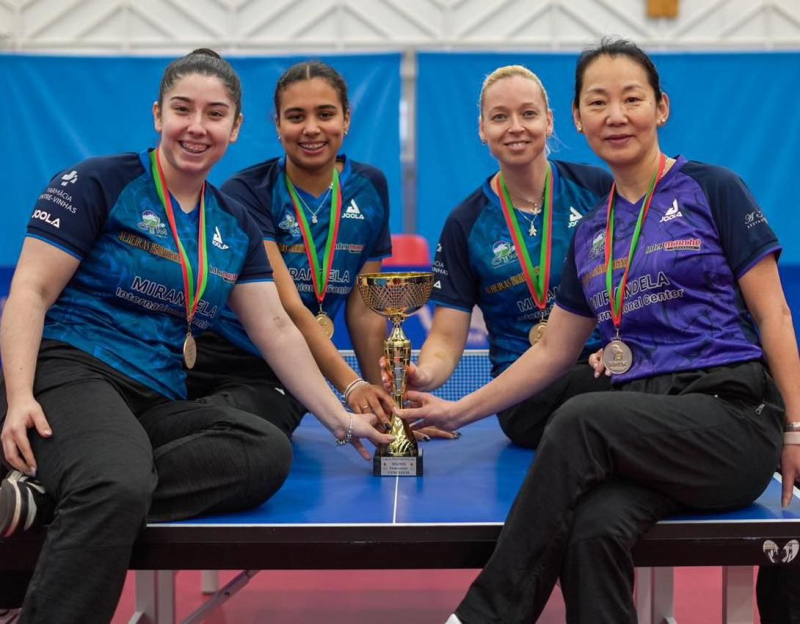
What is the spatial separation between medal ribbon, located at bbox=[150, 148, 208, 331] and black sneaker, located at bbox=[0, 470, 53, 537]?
0.62 metres

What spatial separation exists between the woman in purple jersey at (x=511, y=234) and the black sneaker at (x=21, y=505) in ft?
4.18

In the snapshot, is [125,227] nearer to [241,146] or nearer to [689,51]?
[241,146]

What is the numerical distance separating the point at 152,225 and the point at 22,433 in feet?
2.04

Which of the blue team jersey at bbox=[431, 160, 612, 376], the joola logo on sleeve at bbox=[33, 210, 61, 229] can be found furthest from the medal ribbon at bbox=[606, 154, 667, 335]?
the joola logo on sleeve at bbox=[33, 210, 61, 229]

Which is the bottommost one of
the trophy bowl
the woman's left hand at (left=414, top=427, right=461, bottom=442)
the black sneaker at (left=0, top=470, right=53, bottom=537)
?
the woman's left hand at (left=414, top=427, right=461, bottom=442)

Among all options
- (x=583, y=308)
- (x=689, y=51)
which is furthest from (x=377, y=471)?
(x=689, y=51)

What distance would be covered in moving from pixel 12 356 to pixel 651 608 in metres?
2.08

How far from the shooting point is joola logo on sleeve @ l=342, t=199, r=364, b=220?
138 inches

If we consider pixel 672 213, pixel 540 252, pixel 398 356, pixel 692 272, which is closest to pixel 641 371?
pixel 692 272

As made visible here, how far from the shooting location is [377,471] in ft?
9.17

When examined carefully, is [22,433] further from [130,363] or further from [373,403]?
[373,403]

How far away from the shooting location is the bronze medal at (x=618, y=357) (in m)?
2.48

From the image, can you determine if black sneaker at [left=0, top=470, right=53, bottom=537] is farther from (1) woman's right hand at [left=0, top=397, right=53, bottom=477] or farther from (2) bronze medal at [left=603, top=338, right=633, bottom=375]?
(2) bronze medal at [left=603, top=338, right=633, bottom=375]

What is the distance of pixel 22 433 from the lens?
223 cm
